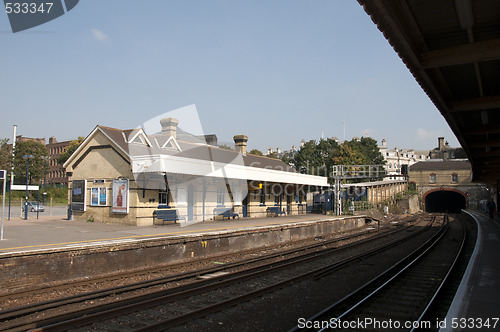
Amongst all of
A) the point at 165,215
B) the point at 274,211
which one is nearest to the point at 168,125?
the point at 274,211

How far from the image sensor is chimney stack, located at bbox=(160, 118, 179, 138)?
2812 cm

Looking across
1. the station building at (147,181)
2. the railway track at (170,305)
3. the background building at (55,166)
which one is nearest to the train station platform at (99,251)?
the station building at (147,181)

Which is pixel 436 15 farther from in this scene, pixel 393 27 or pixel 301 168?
pixel 301 168

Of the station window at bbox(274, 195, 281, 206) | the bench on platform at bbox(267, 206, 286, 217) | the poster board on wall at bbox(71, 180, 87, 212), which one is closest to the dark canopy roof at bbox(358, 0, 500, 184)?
the poster board on wall at bbox(71, 180, 87, 212)

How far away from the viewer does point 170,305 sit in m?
7.86

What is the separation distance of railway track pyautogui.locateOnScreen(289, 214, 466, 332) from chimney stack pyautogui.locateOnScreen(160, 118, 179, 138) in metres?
20.6

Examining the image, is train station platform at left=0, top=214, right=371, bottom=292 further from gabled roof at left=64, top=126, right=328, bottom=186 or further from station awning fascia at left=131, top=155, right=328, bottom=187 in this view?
gabled roof at left=64, top=126, right=328, bottom=186

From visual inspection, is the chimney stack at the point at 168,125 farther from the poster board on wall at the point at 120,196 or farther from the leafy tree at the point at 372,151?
the leafy tree at the point at 372,151

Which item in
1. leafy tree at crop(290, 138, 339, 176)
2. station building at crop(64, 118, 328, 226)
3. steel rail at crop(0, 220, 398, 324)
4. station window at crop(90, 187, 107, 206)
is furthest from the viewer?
leafy tree at crop(290, 138, 339, 176)

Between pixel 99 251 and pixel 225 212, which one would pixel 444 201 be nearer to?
pixel 225 212

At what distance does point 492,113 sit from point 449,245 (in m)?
9.46

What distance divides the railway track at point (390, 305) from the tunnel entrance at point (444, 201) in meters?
66.1

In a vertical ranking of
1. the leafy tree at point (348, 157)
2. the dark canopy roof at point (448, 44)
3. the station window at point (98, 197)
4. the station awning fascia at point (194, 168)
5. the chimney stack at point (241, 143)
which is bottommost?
the station window at point (98, 197)

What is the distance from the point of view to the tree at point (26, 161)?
51.8 metres
